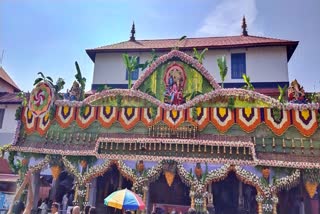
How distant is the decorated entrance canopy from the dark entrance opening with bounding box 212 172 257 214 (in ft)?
8.19

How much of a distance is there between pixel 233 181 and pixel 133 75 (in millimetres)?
11212

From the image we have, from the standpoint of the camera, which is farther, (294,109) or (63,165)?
(63,165)

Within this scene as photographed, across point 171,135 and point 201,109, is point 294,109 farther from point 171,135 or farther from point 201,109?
point 171,135

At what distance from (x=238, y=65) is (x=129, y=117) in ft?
32.8

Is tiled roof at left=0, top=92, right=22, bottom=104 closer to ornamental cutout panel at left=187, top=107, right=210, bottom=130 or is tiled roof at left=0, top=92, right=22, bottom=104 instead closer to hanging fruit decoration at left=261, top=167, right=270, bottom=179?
ornamental cutout panel at left=187, top=107, right=210, bottom=130

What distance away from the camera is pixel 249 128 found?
13.3 metres

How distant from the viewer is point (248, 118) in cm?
1345

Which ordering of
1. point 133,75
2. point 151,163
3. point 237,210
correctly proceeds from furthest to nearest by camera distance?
point 133,75 → point 237,210 → point 151,163

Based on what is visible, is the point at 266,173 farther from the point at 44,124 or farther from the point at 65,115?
the point at 44,124

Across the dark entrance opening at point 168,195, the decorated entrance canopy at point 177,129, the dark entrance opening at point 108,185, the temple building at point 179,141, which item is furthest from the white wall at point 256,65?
the dark entrance opening at point 168,195

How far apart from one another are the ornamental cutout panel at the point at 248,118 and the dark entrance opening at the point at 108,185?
7008 mm

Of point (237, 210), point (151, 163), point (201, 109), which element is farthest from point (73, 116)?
point (237, 210)

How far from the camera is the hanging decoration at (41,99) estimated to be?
50.2 feet

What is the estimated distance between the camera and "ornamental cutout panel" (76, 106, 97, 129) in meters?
15.0
